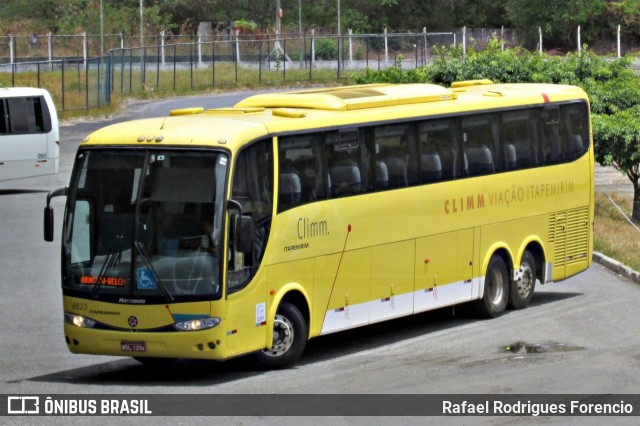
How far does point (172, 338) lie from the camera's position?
1448cm

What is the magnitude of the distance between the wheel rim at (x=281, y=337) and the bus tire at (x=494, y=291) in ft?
16.2

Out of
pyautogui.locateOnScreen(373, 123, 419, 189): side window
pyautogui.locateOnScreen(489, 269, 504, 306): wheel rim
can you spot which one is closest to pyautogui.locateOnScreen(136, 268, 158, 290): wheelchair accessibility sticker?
pyautogui.locateOnScreen(373, 123, 419, 189): side window

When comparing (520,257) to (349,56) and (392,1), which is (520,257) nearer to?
(349,56)

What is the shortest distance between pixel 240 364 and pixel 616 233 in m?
15.7

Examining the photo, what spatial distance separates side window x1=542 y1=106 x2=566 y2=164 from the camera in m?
21.2

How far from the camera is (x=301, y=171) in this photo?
52.7 feet

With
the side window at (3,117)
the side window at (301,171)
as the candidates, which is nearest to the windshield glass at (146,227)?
the side window at (301,171)

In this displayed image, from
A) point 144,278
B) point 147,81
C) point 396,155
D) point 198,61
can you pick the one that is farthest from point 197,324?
point 198,61

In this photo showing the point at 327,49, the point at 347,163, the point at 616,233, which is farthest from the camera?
the point at 327,49

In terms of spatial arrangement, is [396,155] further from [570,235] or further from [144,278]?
[570,235]

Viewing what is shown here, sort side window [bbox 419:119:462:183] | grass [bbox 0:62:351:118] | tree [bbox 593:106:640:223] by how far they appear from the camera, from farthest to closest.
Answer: grass [bbox 0:62:351:118] < tree [bbox 593:106:640:223] < side window [bbox 419:119:462:183]

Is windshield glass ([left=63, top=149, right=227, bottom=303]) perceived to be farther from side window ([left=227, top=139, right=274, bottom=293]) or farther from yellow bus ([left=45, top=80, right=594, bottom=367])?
side window ([left=227, top=139, right=274, bottom=293])

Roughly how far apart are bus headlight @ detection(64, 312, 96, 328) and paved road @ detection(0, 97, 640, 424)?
623 mm

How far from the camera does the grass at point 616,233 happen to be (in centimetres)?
2612
